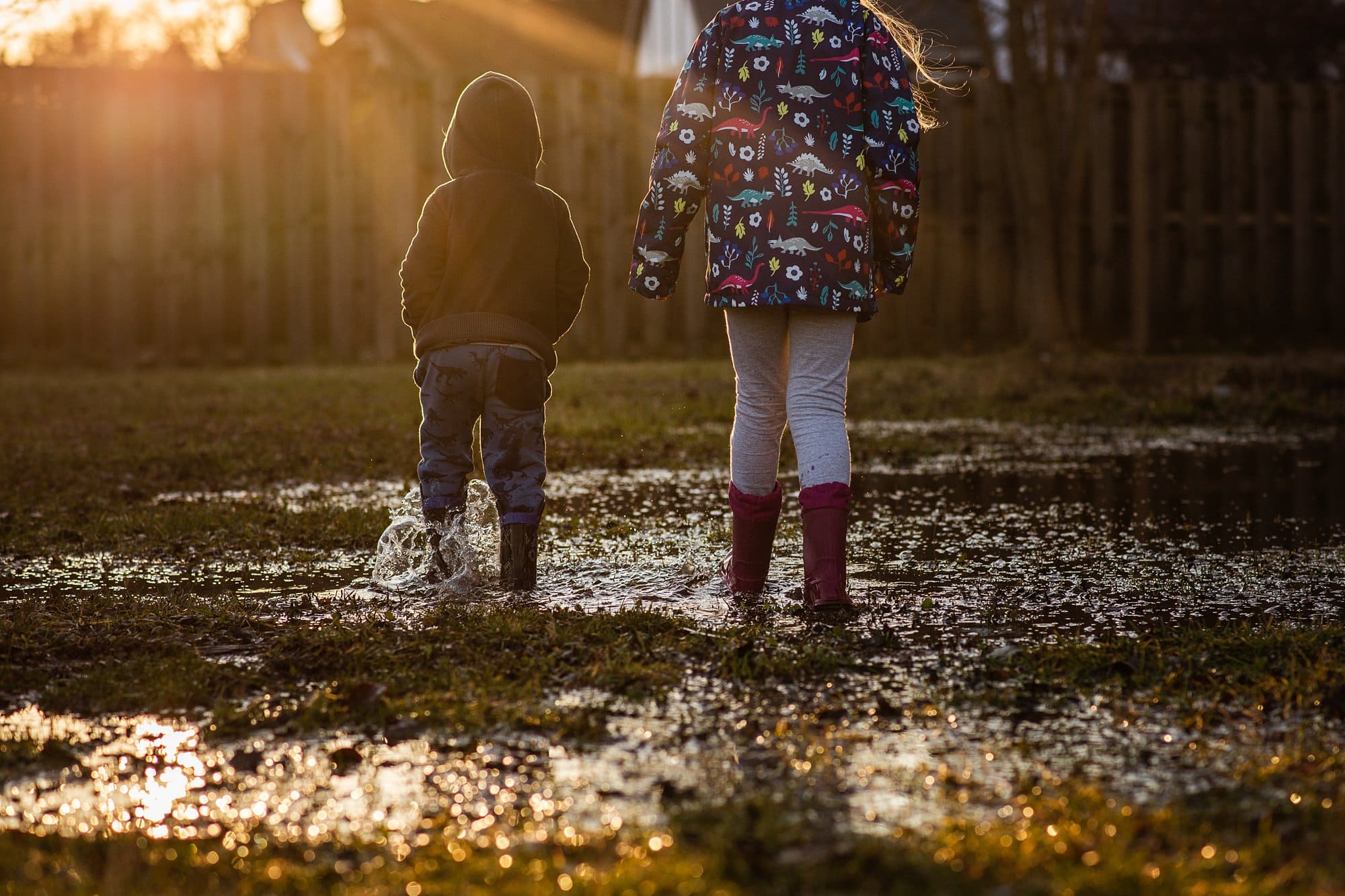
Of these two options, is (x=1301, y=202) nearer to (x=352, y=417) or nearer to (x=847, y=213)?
(x=352, y=417)

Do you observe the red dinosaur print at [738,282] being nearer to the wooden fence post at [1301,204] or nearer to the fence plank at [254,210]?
the fence plank at [254,210]

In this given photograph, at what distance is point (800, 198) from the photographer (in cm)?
395

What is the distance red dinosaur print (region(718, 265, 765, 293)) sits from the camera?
3.94m

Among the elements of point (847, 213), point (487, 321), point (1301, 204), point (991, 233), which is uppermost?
point (1301, 204)

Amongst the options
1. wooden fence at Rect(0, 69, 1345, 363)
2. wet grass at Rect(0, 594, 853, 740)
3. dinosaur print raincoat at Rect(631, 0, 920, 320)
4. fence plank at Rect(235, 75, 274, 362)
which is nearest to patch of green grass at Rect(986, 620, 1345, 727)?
wet grass at Rect(0, 594, 853, 740)

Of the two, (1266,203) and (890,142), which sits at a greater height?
(1266,203)

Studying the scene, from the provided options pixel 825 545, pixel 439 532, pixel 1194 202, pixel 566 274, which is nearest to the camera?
pixel 825 545

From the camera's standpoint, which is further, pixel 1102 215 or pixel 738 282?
pixel 1102 215

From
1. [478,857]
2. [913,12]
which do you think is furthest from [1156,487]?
[913,12]

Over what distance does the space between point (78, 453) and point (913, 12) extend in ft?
52.5

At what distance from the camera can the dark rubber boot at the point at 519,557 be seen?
425 centimetres

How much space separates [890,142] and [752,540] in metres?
1.15

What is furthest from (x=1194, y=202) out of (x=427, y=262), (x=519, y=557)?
(x=519, y=557)

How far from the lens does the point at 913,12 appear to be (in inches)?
807
